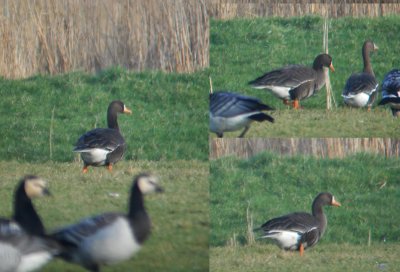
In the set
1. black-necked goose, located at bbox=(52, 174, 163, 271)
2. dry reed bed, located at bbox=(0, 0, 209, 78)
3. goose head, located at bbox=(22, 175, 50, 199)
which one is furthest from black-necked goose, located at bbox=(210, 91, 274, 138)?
goose head, located at bbox=(22, 175, 50, 199)

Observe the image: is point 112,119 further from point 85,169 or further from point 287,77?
point 287,77

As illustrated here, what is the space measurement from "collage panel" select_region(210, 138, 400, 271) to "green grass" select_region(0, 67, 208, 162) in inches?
11.9

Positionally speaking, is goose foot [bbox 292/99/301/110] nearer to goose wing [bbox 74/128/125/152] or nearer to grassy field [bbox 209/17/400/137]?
grassy field [bbox 209/17/400/137]

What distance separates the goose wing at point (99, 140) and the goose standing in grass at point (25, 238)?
0.75 m

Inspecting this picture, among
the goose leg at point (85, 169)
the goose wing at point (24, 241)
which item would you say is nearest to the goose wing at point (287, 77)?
the goose leg at point (85, 169)

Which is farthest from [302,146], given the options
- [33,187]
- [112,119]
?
[33,187]

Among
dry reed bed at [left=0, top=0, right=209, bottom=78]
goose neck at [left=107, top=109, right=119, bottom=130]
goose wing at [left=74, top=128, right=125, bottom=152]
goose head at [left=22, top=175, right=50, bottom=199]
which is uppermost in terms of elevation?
dry reed bed at [left=0, top=0, right=209, bottom=78]

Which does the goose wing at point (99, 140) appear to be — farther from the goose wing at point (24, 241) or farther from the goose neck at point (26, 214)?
the goose wing at point (24, 241)

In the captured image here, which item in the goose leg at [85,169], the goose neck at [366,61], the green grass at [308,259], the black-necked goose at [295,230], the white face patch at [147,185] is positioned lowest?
the green grass at [308,259]

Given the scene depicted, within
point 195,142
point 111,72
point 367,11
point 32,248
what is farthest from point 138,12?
point 32,248

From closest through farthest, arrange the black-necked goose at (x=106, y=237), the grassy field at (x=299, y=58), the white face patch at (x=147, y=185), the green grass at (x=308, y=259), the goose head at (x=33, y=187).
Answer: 1. the black-necked goose at (x=106, y=237)
2. the goose head at (x=33, y=187)
3. the white face patch at (x=147, y=185)
4. the green grass at (x=308, y=259)
5. the grassy field at (x=299, y=58)

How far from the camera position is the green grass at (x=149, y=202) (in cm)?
835

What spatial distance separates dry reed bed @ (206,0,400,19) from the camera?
885 centimetres

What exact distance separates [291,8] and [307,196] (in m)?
1.51
